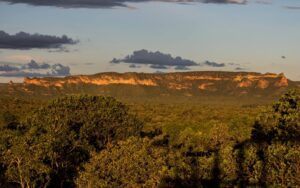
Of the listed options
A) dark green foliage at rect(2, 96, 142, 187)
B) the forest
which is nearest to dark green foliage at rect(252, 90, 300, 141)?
the forest

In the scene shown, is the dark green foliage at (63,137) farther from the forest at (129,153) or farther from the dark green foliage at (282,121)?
the dark green foliage at (282,121)

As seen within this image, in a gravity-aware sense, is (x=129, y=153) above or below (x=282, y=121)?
below

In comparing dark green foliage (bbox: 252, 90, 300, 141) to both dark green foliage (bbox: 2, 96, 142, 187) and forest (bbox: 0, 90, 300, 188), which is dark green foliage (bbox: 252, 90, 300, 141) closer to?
forest (bbox: 0, 90, 300, 188)

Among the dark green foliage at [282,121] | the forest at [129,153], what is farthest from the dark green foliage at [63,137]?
the dark green foliage at [282,121]

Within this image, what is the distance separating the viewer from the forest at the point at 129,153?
135 feet

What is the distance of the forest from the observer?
41000 millimetres

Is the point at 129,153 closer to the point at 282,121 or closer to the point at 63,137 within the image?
the point at 63,137

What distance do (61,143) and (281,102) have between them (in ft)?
81.2

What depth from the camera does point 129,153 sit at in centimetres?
4184

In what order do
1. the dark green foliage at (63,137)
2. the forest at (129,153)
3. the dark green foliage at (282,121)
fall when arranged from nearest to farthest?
the forest at (129,153), the dark green foliage at (63,137), the dark green foliage at (282,121)

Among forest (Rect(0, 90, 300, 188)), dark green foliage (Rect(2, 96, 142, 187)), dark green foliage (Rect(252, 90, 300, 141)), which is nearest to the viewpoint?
forest (Rect(0, 90, 300, 188))

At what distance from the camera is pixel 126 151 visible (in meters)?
42.3

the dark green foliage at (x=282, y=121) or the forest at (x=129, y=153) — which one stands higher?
the dark green foliage at (x=282, y=121)

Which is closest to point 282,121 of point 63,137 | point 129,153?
point 129,153
